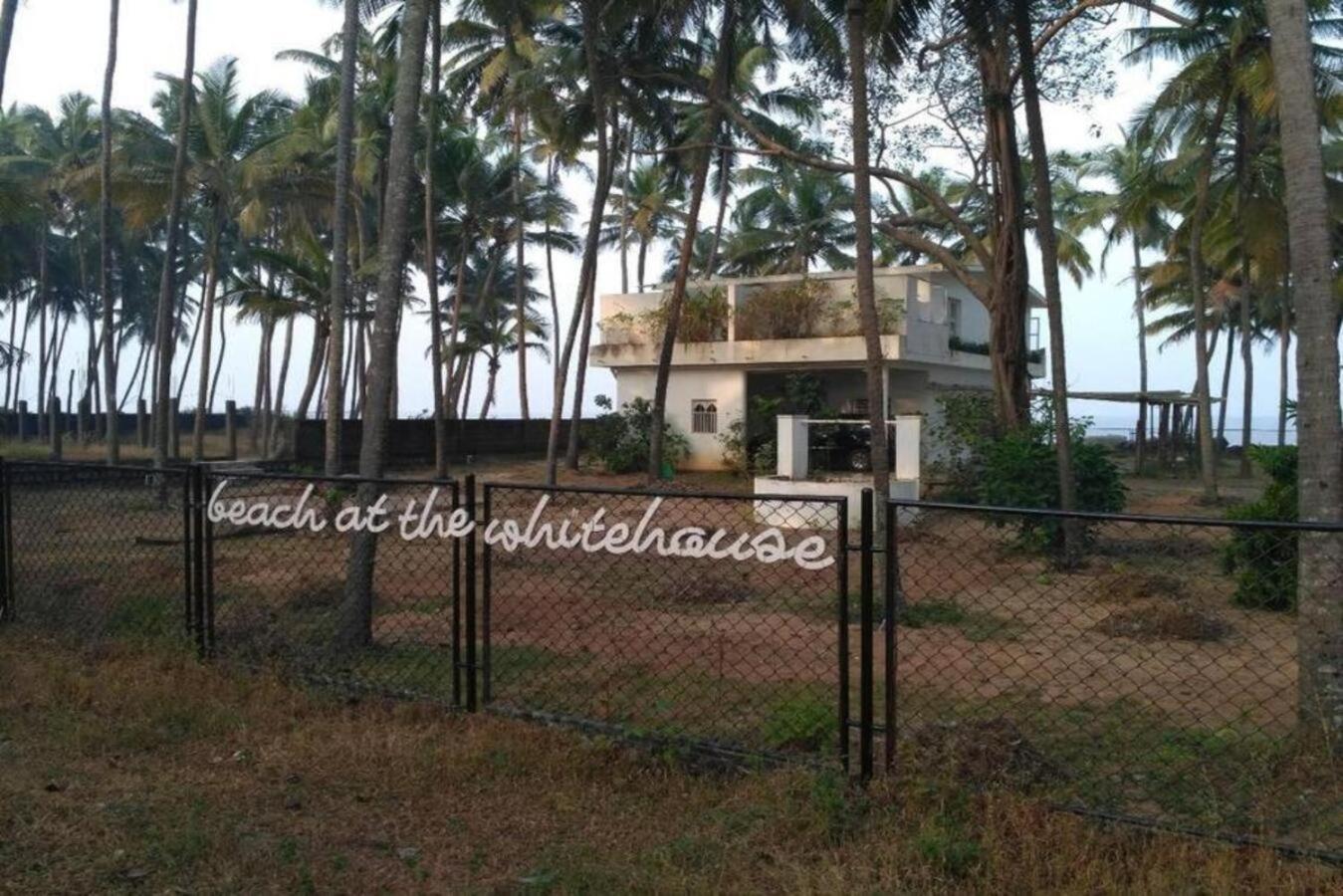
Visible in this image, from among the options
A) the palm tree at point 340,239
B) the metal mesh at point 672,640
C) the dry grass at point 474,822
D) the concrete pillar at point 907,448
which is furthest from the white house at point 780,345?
the dry grass at point 474,822

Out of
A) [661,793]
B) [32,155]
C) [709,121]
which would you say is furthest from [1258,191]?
[32,155]

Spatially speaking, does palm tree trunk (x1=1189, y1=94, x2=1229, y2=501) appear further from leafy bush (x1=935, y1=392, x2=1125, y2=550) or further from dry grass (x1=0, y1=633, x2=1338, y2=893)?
dry grass (x1=0, y1=633, x2=1338, y2=893)

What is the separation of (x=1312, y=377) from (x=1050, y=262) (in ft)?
27.7

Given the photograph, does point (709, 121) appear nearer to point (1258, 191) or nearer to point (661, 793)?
point (1258, 191)

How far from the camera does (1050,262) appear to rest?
1366 cm

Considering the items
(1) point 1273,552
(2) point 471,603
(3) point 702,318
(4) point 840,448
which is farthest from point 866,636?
(3) point 702,318

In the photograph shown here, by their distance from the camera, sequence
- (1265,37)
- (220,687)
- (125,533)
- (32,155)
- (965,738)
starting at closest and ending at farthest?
(965,738)
(220,687)
(125,533)
(1265,37)
(32,155)

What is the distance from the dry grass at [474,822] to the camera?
3.91 m

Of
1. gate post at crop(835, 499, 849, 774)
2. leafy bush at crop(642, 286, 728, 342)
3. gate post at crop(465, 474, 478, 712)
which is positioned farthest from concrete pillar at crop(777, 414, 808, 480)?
gate post at crop(835, 499, 849, 774)

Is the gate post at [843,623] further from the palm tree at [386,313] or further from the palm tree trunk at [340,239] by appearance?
the palm tree trunk at [340,239]

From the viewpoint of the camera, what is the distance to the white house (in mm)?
26172

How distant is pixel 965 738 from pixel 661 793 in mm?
1313

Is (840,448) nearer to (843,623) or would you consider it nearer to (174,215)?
(174,215)

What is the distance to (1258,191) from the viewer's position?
25.3m
